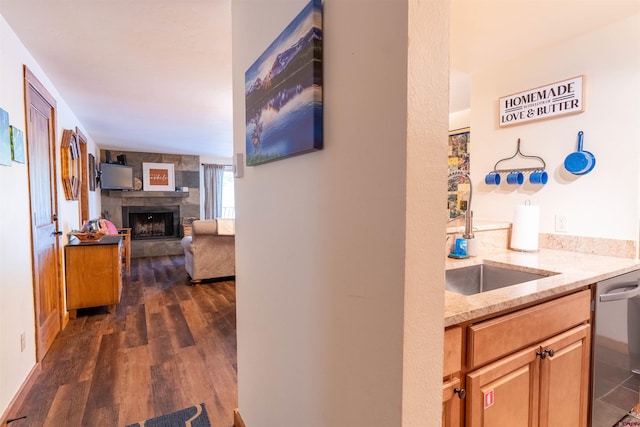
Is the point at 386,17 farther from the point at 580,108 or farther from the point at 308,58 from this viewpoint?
the point at 580,108

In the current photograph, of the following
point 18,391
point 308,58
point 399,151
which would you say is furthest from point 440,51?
point 18,391

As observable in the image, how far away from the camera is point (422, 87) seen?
2.10 ft

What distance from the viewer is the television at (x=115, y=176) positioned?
611 centimetres

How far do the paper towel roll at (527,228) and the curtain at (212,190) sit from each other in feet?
21.9

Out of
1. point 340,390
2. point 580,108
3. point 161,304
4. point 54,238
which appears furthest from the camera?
point 161,304

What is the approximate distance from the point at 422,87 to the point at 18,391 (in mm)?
2620

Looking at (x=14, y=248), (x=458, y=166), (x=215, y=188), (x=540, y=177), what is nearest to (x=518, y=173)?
(x=540, y=177)

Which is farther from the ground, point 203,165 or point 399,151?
point 203,165

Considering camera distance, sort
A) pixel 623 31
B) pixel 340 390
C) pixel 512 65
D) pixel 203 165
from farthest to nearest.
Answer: pixel 203 165 → pixel 512 65 → pixel 623 31 → pixel 340 390

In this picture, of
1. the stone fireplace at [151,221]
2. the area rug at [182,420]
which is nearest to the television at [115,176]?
the stone fireplace at [151,221]

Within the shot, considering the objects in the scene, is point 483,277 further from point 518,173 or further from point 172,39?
point 172,39

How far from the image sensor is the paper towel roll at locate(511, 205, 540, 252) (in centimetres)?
200

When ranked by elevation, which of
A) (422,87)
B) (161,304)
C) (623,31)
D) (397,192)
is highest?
Result: (623,31)

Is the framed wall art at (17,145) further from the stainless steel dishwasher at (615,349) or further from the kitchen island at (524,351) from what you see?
the stainless steel dishwasher at (615,349)
